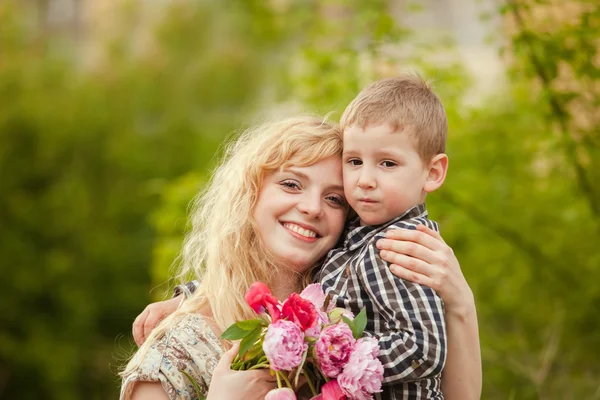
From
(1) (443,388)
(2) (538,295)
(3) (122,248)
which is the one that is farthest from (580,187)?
(3) (122,248)

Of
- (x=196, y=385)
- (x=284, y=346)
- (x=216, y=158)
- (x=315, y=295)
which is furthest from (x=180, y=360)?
(x=216, y=158)

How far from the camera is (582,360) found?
575 cm

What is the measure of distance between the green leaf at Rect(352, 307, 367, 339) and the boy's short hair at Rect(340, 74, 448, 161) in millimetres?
585

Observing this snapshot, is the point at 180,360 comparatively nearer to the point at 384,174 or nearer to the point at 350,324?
the point at 350,324

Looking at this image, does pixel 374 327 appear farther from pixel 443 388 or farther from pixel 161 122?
pixel 161 122

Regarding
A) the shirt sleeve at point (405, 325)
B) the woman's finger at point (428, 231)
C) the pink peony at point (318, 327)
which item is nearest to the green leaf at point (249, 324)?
the pink peony at point (318, 327)

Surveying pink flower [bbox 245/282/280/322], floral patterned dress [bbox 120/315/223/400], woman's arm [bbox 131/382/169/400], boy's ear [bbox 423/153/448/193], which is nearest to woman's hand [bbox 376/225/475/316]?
boy's ear [bbox 423/153/448/193]

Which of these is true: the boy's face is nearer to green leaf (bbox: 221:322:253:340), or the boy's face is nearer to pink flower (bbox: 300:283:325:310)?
pink flower (bbox: 300:283:325:310)

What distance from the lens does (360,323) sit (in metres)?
2.50

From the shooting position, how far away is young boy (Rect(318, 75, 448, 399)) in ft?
8.26

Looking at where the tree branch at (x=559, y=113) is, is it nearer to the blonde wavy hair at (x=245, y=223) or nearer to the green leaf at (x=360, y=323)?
the blonde wavy hair at (x=245, y=223)

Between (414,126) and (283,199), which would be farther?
(283,199)

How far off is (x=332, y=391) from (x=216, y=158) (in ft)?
20.1

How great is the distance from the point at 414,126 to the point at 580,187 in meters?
2.98
